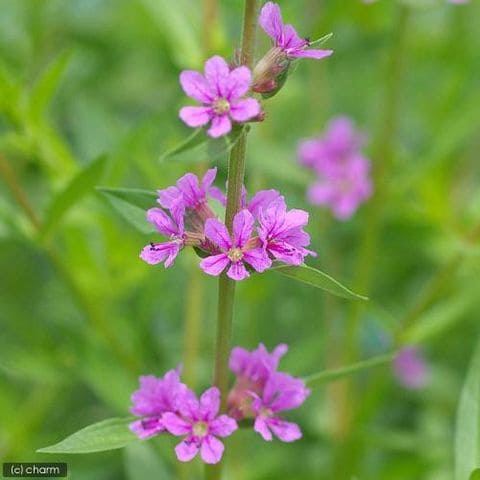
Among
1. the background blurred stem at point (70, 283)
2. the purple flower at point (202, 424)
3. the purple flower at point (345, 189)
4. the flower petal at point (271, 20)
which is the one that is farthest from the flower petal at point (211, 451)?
the purple flower at point (345, 189)

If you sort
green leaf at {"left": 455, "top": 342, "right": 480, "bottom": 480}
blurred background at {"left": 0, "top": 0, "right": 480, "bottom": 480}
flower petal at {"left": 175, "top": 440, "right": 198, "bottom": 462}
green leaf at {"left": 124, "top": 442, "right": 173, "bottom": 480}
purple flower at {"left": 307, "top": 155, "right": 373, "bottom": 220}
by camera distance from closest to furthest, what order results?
flower petal at {"left": 175, "top": 440, "right": 198, "bottom": 462} → green leaf at {"left": 455, "top": 342, "right": 480, "bottom": 480} → green leaf at {"left": 124, "top": 442, "right": 173, "bottom": 480} → blurred background at {"left": 0, "top": 0, "right": 480, "bottom": 480} → purple flower at {"left": 307, "top": 155, "right": 373, "bottom": 220}

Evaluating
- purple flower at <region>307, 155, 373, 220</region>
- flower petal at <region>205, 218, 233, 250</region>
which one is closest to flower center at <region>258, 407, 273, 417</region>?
flower petal at <region>205, 218, 233, 250</region>

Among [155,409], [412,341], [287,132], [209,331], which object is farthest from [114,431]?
[287,132]

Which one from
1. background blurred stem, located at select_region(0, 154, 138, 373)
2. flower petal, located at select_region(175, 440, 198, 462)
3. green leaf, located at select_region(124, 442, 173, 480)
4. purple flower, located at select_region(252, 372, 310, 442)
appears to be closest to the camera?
flower petal, located at select_region(175, 440, 198, 462)

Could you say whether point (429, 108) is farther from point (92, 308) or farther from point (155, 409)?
point (155, 409)

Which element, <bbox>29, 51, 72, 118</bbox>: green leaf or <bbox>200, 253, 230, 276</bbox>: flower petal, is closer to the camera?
<bbox>200, 253, 230, 276</bbox>: flower petal

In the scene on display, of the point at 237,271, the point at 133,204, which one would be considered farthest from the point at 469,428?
the point at 133,204

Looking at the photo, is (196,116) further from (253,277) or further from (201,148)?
(253,277)

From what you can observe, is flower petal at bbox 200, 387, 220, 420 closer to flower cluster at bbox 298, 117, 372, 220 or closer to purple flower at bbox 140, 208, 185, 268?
purple flower at bbox 140, 208, 185, 268
